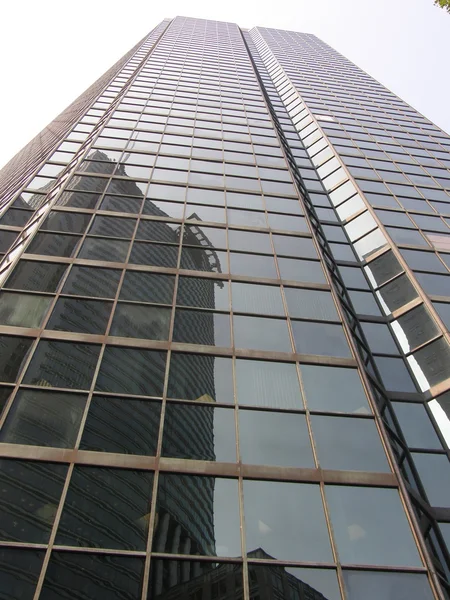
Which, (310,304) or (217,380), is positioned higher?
(310,304)

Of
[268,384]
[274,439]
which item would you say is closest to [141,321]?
[268,384]

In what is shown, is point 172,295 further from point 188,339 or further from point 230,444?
point 230,444

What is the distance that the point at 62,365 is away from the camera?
11.7 metres

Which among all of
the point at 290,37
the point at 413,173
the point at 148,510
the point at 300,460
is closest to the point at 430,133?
the point at 413,173

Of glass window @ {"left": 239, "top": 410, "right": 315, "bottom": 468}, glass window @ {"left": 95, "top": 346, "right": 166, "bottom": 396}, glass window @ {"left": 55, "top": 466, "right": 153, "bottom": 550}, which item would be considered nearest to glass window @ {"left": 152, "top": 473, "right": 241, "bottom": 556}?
glass window @ {"left": 55, "top": 466, "right": 153, "bottom": 550}

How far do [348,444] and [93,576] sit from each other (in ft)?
20.2

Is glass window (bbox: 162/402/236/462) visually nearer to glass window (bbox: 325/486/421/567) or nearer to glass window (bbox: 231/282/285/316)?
glass window (bbox: 325/486/421/567)

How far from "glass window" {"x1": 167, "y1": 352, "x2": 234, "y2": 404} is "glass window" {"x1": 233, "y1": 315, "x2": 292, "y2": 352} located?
1048 millimetres

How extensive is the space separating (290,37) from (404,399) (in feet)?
309

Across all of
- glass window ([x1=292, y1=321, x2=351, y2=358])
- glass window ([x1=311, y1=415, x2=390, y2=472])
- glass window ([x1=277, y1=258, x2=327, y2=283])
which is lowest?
glass window ([x1=311, y1=415, x2=390, y2=472])

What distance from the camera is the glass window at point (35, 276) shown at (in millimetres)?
14195

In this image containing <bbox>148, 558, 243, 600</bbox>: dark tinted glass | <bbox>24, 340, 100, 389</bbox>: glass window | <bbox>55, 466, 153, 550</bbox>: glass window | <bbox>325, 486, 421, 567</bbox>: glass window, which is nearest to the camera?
<bbox>148, 558, 243, 600</bbox>: dark tinted glass

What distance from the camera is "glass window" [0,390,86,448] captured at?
389 inches

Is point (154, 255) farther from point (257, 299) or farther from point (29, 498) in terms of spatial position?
point (29, 498)
